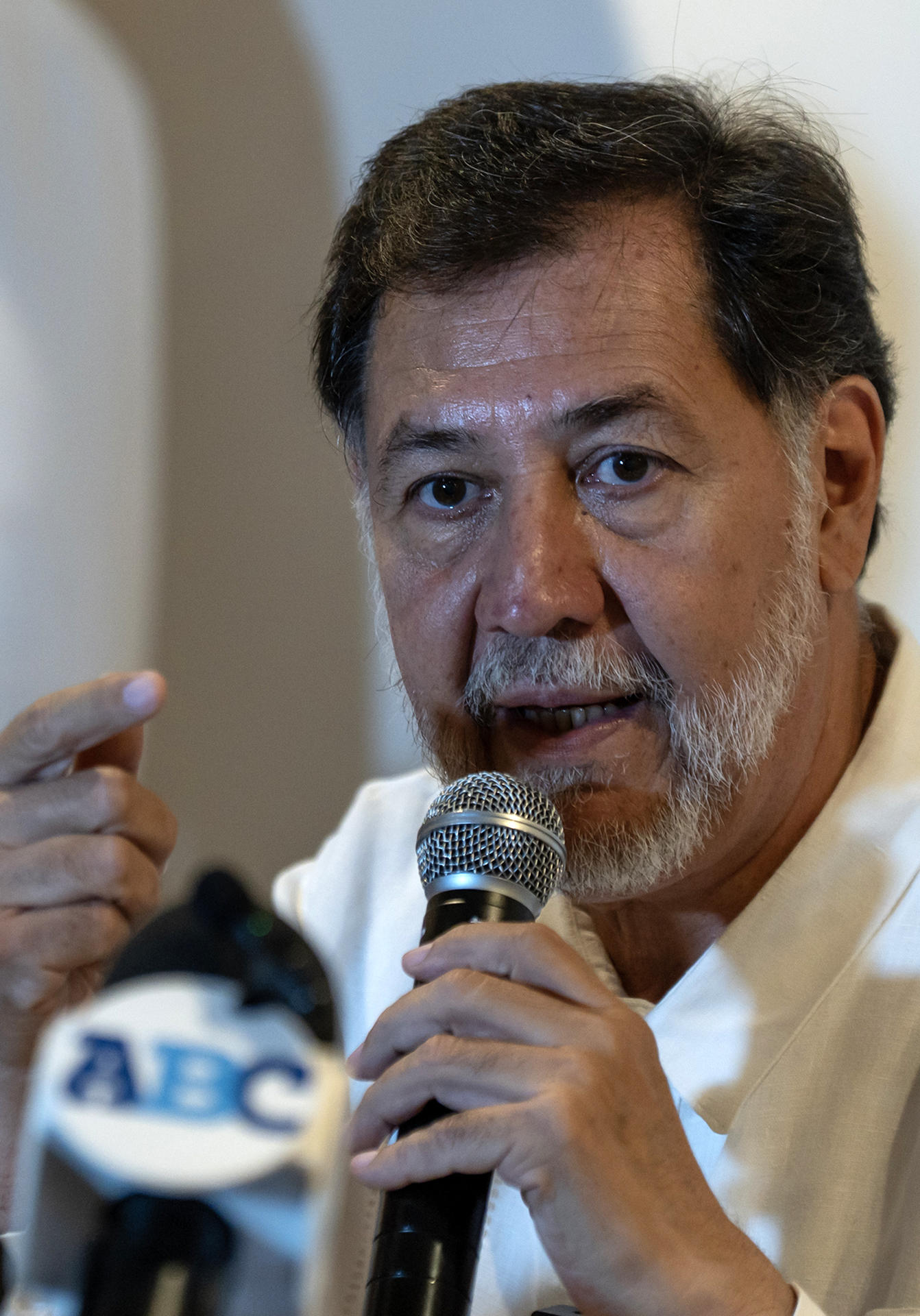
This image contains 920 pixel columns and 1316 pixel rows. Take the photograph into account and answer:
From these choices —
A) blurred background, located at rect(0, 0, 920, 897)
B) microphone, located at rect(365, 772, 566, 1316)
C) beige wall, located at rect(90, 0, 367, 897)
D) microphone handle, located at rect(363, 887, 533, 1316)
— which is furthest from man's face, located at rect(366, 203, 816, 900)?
beige wall, located at rect(90, 0, 367, 897)

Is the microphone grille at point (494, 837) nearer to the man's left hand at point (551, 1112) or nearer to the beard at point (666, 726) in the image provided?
the man's left hand at point (551, 1112)

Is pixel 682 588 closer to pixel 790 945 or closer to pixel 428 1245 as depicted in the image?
pixel 790 945

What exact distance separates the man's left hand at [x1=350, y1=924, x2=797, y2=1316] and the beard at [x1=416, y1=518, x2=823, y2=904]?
1.16 feet

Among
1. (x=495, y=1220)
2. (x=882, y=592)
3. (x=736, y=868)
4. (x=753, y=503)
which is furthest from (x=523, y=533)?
(x=882, y=592)

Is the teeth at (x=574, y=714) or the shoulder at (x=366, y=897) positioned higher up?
the teeth at (x=574, y=714)

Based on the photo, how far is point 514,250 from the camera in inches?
47.1

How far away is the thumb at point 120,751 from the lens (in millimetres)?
1027

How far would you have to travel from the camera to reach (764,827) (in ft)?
4.16

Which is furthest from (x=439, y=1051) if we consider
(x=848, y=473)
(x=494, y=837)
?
(x=848, y=473)

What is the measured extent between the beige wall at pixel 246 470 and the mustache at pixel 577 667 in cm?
80

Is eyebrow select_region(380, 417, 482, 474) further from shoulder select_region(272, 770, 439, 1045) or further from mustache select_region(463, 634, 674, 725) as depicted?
shoulder select_region(272, 770, 439, 1045)

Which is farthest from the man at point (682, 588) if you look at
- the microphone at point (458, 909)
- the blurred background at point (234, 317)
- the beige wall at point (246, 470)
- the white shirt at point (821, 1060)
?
the beige wall at point (246, 470)

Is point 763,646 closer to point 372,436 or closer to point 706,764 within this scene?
point 706,764

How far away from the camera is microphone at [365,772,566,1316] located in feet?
2.24
